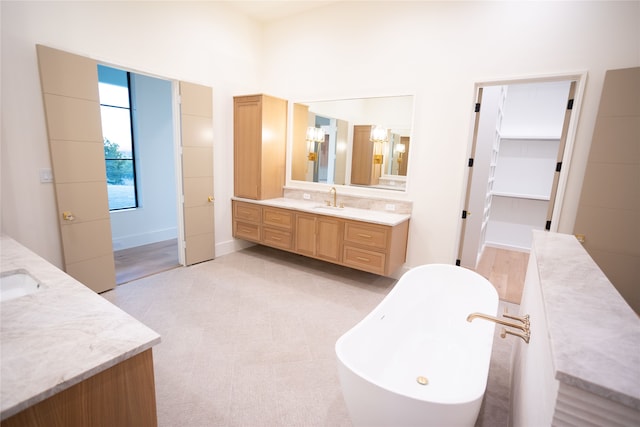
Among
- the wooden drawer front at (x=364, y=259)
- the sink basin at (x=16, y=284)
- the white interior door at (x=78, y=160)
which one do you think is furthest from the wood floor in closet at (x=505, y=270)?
the white interior door at (x=78, y=160)

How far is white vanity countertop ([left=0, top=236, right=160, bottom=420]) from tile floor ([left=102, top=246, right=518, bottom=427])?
925 mm

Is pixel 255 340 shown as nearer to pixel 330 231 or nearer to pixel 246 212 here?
pixel 330 231

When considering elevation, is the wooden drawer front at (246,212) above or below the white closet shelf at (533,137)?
below

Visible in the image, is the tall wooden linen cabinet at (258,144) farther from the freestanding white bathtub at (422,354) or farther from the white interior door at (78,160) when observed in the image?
the freestanding white bathtub at (422,354)

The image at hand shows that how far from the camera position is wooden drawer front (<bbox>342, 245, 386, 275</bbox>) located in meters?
3.40

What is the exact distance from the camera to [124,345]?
3.32 ft

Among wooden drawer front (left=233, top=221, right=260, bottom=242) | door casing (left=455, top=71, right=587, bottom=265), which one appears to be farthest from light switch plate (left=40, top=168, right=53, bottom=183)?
door casing (left=455, top=71, right=587, bottom=265)

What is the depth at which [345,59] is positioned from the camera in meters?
3.92

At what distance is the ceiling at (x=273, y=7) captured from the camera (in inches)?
155

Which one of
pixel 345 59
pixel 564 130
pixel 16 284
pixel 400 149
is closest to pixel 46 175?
pixel 16 284

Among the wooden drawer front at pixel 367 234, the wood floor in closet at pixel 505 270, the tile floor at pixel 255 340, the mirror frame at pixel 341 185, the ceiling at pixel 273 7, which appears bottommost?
the tile floor at pixel 255 340

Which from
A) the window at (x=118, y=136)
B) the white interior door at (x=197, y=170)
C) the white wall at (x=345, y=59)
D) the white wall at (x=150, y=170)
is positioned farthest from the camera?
the white wall at (x=150, y=170)

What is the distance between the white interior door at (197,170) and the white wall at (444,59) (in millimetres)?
1360

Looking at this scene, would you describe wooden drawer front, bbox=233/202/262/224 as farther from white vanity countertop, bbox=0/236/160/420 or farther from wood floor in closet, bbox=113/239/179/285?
white vanity countertop, bbox=0/236/160/420
